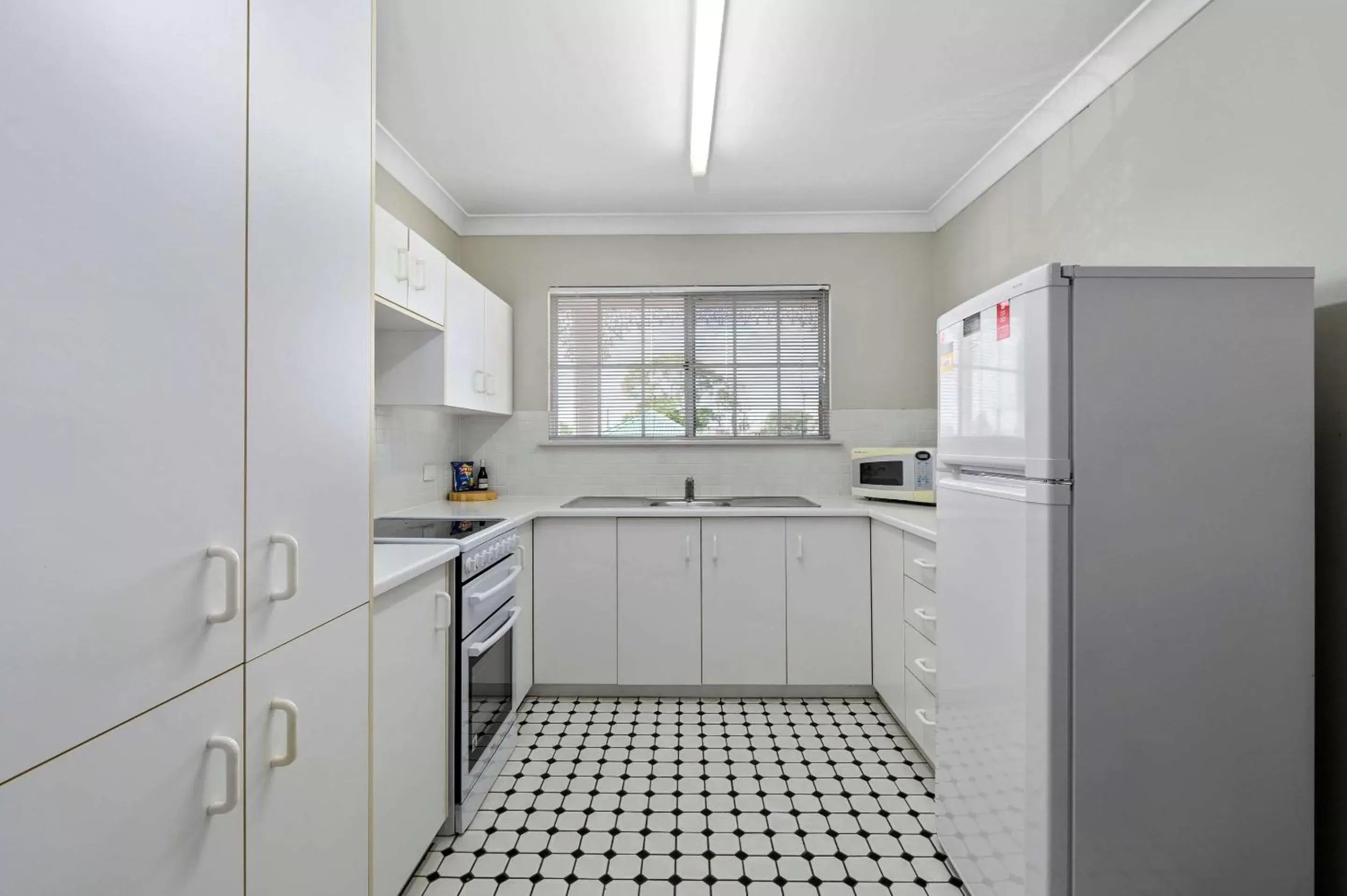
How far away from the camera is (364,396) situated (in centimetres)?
131

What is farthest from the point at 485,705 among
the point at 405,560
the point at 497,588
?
the point at 405,560

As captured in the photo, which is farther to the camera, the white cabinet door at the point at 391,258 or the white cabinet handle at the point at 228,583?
the white cabinet door at the point at 391,258

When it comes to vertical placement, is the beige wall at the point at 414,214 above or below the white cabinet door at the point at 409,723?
above

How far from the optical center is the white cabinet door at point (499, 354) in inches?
127

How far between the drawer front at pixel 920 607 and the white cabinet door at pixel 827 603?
42 centimetres

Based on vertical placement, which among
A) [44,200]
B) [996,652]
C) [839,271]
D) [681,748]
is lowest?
[681,748]

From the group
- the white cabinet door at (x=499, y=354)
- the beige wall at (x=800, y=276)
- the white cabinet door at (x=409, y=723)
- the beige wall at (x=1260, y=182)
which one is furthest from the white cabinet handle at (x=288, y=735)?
the beige wall at (x=800, y=276)

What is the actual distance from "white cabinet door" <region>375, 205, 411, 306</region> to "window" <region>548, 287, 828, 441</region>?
1482 millimetres

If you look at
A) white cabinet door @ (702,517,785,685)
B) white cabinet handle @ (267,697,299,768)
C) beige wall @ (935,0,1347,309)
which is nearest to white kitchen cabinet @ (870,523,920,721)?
white cabinet door @ (702,517,785,685)

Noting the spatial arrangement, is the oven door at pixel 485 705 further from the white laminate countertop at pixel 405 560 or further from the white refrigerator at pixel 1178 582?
the white refrigerator at pixel 1178 582

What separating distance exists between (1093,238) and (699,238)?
2029mm

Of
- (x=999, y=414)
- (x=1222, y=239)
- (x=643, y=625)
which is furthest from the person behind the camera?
(x=643, y=625)

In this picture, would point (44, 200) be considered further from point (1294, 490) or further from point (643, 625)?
point (643, 625)

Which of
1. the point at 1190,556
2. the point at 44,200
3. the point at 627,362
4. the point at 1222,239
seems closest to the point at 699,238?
the point at 627,362
